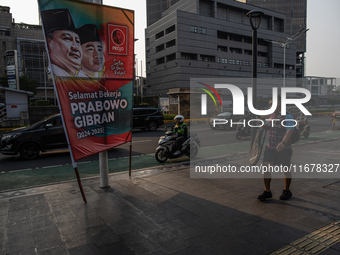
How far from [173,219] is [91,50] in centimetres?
384

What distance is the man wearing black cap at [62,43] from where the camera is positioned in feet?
15.8

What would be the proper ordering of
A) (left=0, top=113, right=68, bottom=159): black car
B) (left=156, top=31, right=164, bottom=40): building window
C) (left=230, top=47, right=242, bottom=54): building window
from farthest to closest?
(left=230, top=47, right=242, bottom=54): building window
(left=156, top=31, right=164, bottom=40): building window
(left=0, top=113, right=68, bottom=159): black car

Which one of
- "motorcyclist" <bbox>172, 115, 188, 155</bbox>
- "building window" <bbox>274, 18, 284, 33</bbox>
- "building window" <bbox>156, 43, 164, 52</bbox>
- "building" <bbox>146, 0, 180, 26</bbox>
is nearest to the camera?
"motorcyclist" <bbox>172, 115, 188, 155</bbox>

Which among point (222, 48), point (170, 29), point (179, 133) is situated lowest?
point (179, 133)

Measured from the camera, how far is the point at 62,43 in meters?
5.01

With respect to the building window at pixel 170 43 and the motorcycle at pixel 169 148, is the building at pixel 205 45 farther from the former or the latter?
the motorcycle at pixel 169 148

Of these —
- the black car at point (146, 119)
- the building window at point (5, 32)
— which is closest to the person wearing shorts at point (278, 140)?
the black car at point (146, 119)

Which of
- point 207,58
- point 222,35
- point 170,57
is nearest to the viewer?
point 207,58

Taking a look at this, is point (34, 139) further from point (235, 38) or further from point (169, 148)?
point (235, 38)

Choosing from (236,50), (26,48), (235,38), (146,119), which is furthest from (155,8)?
(146,119)

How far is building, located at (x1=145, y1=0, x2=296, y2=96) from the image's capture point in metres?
54.6

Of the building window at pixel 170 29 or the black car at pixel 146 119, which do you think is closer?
the black car at pixel 146 119

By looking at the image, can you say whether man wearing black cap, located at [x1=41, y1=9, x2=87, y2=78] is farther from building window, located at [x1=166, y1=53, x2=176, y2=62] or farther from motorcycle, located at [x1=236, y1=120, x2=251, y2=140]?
building window, located at [x1=166, y1=53, x2=176, y2=62]

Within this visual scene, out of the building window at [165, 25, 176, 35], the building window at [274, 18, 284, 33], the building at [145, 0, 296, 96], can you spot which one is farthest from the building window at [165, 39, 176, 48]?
the building window at [274, 18, 284, 33]
